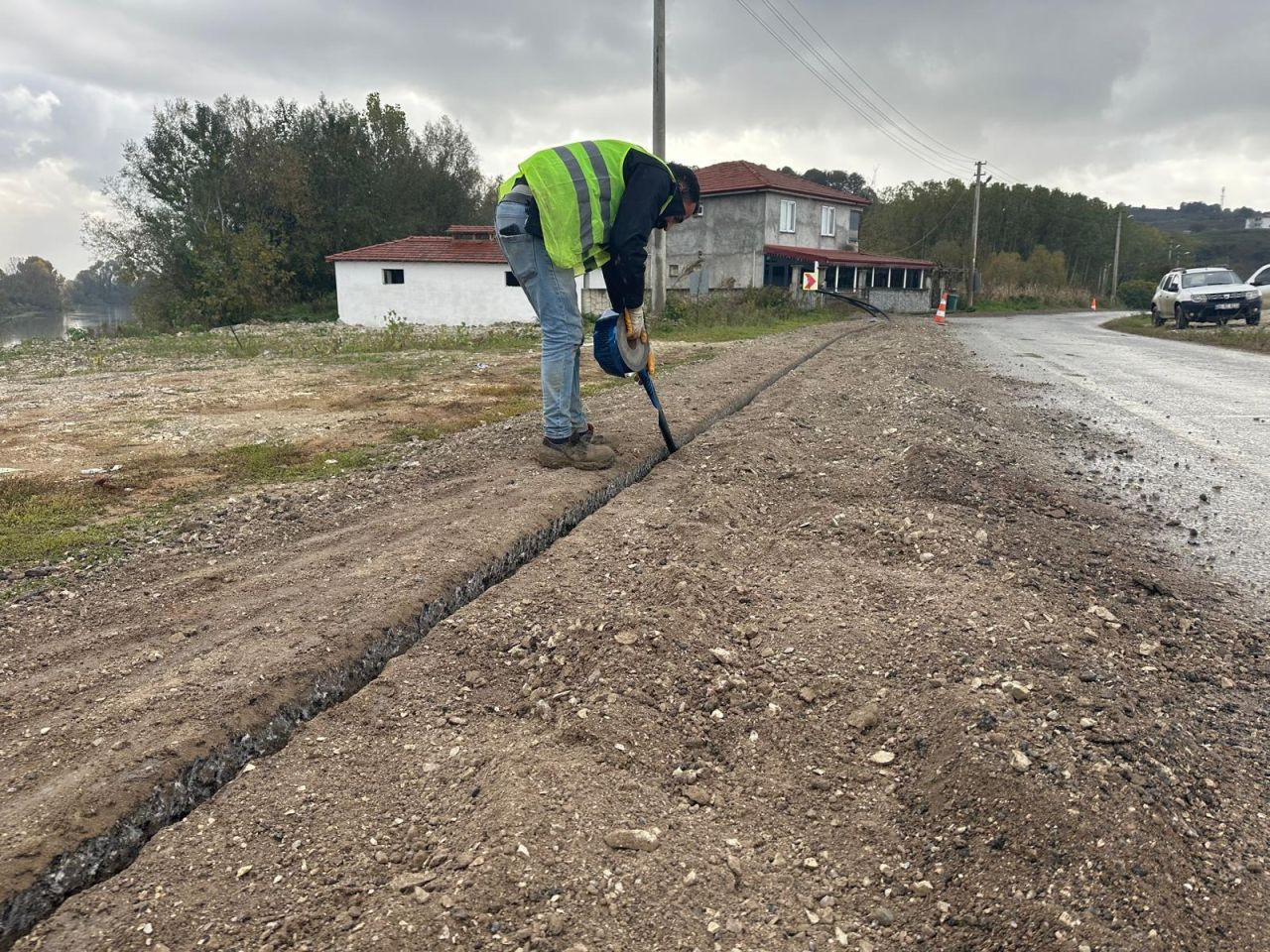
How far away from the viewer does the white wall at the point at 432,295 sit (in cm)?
2778

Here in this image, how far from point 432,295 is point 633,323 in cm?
2534

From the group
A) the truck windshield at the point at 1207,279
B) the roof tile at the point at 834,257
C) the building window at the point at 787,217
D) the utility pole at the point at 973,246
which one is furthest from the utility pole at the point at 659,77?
the utility pole at the point at 973,246

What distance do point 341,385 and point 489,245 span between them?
69.2ft

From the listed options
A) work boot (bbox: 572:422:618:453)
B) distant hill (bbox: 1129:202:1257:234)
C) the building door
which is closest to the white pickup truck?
the building door

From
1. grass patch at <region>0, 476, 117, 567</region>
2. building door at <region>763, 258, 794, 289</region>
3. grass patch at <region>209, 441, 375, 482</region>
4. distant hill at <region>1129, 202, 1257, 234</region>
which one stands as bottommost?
grass patch at <region>0, 476, 117, 567</region>

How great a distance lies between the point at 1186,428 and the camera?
6.47 m

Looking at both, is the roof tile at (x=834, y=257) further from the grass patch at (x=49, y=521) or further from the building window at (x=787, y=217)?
the grass patch at (x=49, y=521)

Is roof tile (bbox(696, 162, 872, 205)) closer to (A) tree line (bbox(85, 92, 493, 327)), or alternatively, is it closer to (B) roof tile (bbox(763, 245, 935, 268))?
(B) roof tile (bbox(763, 245, 935, 268))

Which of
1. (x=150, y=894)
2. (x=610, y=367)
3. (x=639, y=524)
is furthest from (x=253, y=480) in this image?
(x=150, y=894)

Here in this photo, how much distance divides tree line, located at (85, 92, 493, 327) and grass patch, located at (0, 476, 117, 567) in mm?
32433

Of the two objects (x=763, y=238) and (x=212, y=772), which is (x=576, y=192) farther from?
(x=763, y=238)

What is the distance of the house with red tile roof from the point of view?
1284 inches

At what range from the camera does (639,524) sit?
11.9 ft

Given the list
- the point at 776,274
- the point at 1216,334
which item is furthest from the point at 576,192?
the point at 776,274
